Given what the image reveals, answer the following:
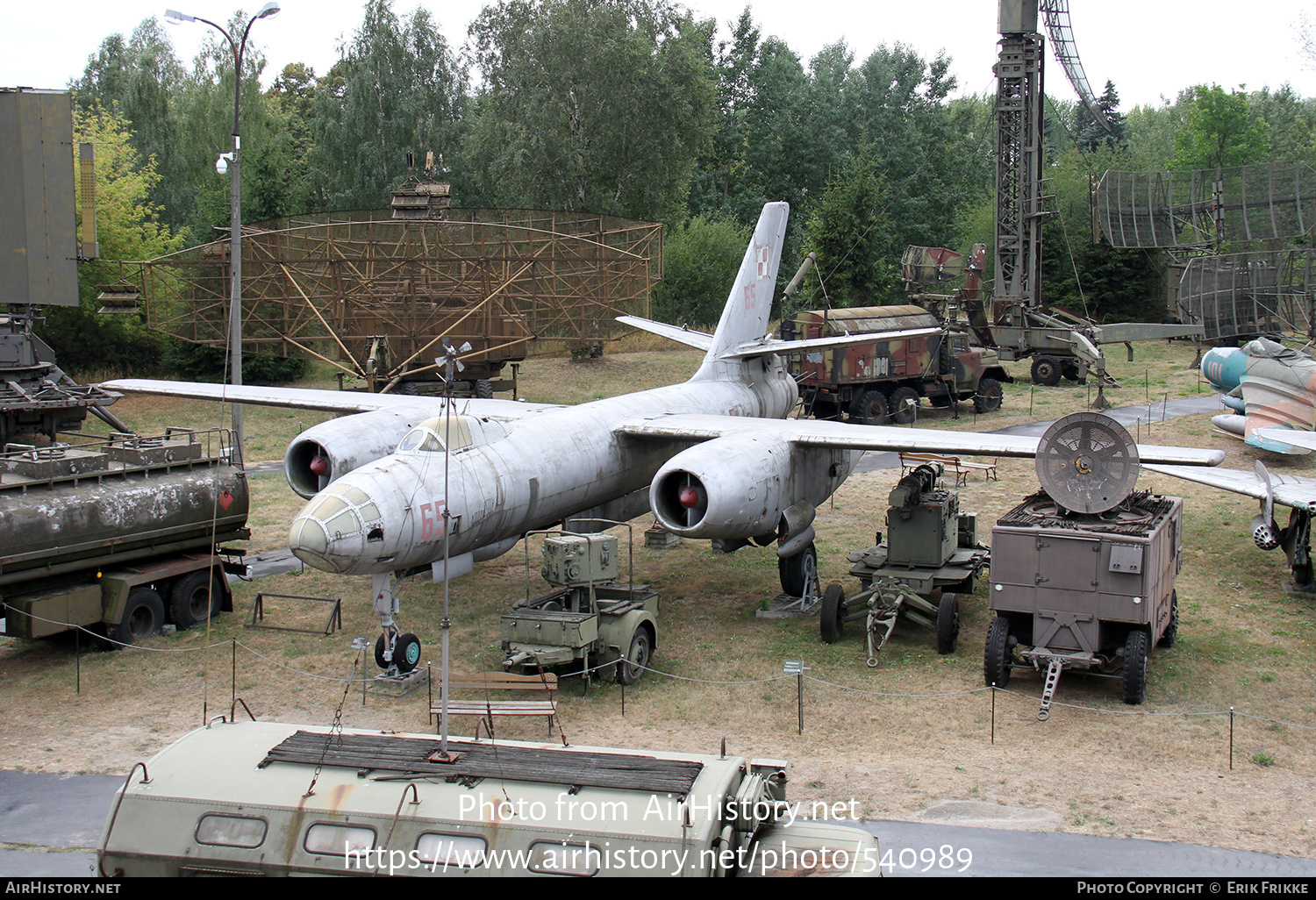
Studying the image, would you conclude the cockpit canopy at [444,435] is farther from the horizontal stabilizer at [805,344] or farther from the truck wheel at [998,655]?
the truck wheel at [998,655]

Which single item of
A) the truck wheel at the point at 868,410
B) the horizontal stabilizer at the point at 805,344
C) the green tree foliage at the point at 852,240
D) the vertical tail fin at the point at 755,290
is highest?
the green tree foliage at the point at 852,240

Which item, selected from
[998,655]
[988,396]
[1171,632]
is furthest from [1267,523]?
[988,396]

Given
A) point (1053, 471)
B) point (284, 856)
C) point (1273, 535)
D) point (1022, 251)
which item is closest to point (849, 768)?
point (1053, 471)

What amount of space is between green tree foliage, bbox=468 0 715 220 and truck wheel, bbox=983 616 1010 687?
34094 millimetres

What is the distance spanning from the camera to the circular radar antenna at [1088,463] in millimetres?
12922

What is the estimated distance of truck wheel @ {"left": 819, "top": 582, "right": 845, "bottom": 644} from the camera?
14.8 metres

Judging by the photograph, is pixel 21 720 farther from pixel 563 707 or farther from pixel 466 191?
pixel 466 191

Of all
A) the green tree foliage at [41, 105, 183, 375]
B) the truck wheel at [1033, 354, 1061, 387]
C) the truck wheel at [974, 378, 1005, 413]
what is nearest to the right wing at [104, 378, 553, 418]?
the green tree foliage at [41, 105, 183, 375]

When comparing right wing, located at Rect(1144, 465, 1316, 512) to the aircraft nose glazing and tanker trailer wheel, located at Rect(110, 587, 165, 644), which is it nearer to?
the aircraft nose glazing

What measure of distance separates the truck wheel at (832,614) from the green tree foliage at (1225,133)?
173 ft

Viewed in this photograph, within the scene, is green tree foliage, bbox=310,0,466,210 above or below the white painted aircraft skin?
above

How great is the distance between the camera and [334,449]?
1516 centimetres

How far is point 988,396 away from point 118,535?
25.2 m

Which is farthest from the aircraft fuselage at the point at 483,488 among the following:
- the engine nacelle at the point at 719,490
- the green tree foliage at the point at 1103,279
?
the green tree foliage at the point at 1103,279
